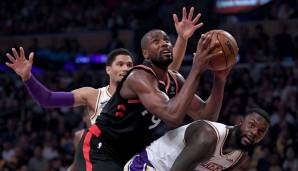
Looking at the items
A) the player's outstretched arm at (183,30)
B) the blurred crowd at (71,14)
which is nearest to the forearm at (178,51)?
the player's outstretched arm at (183,30)

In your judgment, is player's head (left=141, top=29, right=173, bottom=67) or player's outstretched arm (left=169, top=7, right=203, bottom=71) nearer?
player's head (left=141, top=29, right=173, bottom=67)

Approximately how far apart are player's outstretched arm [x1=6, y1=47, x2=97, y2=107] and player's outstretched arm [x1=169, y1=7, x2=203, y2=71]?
921mm

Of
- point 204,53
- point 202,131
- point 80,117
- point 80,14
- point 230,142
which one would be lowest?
point 80,117

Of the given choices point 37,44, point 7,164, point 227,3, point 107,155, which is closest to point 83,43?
point 37,44

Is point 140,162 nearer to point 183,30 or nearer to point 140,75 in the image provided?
point 140,75

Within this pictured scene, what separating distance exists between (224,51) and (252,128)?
580mm

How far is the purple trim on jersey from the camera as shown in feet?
14.1

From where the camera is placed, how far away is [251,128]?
402cm

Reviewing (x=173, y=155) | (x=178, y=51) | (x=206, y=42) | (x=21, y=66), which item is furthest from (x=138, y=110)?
(x=21, y=66)

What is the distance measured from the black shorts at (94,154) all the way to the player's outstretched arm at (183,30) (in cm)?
100

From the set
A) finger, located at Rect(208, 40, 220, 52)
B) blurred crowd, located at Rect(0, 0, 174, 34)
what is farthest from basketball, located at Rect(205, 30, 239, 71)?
blurred crowd, located at Rect(0, 0, 174, 34)

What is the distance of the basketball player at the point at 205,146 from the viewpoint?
Result: 3936mm

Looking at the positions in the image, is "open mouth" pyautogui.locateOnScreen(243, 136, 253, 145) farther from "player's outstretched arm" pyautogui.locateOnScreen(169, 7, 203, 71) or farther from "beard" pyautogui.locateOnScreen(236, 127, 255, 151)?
"player's outstretched arm" pyautogui.locateOnScreen(169, 7, 203, 71)

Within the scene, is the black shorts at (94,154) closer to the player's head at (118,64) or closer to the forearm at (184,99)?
the forearm at (184,99)
